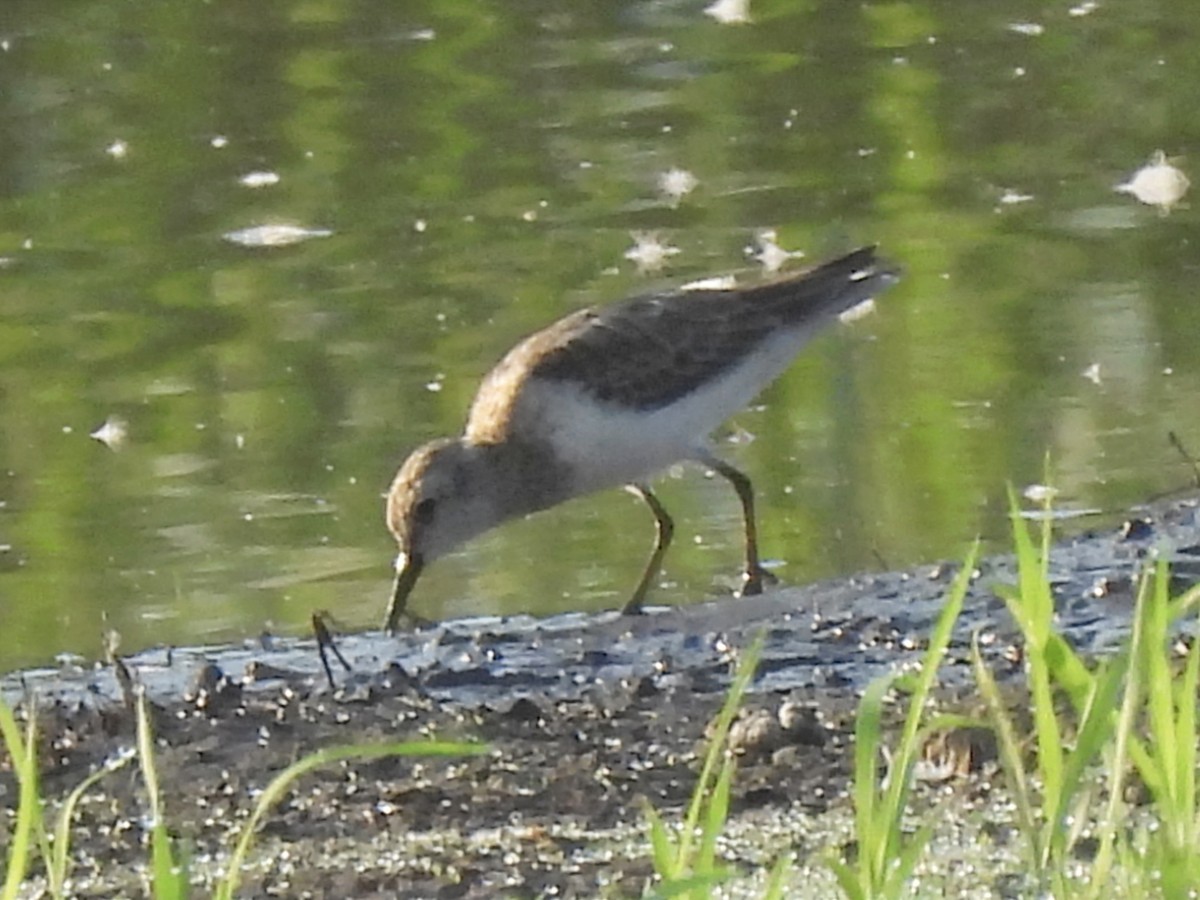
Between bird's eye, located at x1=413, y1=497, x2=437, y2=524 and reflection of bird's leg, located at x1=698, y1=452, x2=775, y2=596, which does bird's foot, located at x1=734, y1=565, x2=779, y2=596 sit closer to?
reflection of bird's leg, located at x1=698, y1=452, x2=775, y2=596

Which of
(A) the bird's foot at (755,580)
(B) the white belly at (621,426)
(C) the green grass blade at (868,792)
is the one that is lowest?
(A) the bird's foot at (755,580)

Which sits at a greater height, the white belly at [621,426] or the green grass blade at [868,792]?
the green grass blade at [868,792]

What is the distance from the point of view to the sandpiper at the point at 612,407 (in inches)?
280

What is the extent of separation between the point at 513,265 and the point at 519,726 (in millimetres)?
4496

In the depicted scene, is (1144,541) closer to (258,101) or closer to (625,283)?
(625,283)

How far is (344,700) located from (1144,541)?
6.26ft

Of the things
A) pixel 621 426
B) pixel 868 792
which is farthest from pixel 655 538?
pixel 868 792

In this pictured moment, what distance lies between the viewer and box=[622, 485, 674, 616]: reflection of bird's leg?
22.3 ft

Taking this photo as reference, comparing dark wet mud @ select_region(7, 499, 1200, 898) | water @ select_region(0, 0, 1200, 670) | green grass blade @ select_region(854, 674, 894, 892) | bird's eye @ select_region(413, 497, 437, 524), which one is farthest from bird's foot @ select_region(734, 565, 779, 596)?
green grass blade @ select_region(854, 674, 894, 892)

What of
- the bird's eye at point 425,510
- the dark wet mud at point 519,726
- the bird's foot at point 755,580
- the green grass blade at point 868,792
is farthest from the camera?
the bird's eye at point 425,510

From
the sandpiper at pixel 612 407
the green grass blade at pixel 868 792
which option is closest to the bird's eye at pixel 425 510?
the sandpiper at pixel 612 407

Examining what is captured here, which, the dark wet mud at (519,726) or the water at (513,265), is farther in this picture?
the water at (513,265)

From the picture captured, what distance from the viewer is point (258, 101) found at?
12336 mm

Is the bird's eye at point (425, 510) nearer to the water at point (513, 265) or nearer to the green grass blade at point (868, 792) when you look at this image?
the water at point (513, 265)
